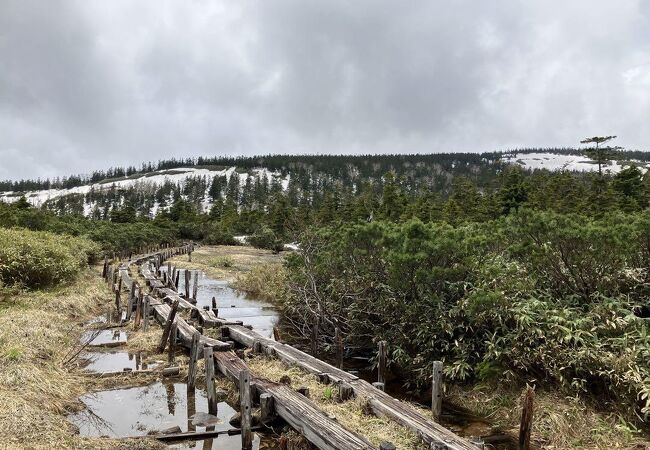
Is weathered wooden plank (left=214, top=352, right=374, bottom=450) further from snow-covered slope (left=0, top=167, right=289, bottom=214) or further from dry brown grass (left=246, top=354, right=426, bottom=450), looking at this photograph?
snow-covered slope (left=0, top=167, right=289, bottom=214)

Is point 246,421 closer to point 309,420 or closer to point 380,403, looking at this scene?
point 309,420

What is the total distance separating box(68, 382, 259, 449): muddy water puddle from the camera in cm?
813

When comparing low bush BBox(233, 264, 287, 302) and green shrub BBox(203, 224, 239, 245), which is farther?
green shrub BBox(203, 224, 239, 245)

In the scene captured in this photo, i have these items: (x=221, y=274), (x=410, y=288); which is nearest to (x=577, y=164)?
(x=221, y=274)

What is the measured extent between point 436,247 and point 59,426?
319 inches

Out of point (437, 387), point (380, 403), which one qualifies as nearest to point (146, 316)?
point (380, 403)

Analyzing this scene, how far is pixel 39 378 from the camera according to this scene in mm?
8758

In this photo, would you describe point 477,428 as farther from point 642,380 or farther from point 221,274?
point 221,274

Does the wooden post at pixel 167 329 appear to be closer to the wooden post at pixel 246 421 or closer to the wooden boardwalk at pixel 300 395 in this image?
the wooden boardwalk at pixel 300 395

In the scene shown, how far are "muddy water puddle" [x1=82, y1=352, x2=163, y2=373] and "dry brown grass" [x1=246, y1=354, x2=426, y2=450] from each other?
11.9 feet

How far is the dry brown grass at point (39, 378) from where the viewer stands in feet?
22.1

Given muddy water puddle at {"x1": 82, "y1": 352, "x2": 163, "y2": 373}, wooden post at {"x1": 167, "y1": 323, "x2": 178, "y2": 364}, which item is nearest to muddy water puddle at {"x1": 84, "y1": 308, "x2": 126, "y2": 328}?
muddy water puddle at {"x1": 82, "y1": 352, "x2": 163, "y2": 373}

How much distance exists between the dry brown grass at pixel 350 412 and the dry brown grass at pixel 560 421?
2739 mm

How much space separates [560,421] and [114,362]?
10.5 meters
